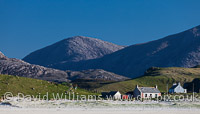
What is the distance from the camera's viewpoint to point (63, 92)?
84.5 metres

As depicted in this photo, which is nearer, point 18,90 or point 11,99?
point 11,99

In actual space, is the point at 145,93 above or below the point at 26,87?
below

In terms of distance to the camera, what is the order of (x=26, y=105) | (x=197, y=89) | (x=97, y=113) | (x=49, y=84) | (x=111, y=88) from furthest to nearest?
(x=111, y=88)
(x=197, y=89)
(x=49, y=84)
(x=26, y=105)
(x=97, y=113)

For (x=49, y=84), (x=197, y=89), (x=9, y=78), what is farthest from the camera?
(x=197, y=89)

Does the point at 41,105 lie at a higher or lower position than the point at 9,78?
lower

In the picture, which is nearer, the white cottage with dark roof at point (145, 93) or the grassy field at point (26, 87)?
the grassy field at point (26, 87)

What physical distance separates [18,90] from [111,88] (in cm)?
9961

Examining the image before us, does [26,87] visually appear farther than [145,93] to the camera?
No

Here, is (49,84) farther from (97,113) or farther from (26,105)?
(97,113)

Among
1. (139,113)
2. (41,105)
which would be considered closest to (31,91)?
(41,105)

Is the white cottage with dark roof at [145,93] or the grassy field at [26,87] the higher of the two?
the grassy field at [26,87]

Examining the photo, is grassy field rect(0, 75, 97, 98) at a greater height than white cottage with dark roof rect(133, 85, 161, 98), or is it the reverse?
grassy field rect(0, 75, 97, 98)

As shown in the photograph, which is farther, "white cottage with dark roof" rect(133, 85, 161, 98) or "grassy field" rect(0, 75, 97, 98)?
"white cottage with dark roof" rect(133, 85, 161, 98)

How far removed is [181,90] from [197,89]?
60.0 feet
